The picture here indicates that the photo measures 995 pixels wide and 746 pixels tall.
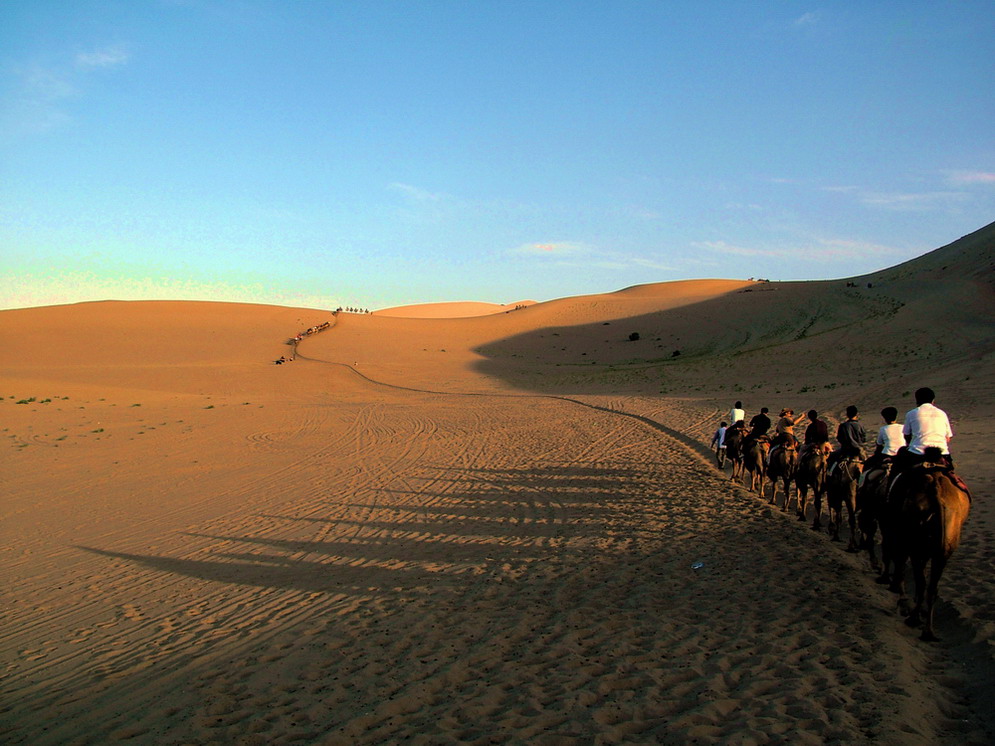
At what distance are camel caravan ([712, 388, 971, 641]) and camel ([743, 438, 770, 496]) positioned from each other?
2 cm

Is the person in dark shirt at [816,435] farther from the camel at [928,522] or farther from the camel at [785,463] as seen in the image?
the camel at [928,522]

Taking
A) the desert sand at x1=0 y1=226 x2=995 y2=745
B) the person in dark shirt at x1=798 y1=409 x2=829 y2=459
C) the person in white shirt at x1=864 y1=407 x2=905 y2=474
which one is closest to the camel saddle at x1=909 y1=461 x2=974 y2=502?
the desert sand at x1=0 y1=226 x2=995 y2=745

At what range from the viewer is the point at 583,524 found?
12586 millimetres

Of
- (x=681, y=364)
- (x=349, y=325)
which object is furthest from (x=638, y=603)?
(x=349, y=325)

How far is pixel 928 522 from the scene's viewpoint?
728 cm

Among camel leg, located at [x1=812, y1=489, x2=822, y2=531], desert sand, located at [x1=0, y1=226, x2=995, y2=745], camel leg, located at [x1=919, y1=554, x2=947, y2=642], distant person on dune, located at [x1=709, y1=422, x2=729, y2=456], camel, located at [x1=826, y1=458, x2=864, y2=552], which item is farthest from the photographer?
distant person on dune, located at [x1=709, y1=422, x2=729, y2=456]

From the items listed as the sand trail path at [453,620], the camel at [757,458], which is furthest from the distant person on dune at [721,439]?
the camel at [757,458]

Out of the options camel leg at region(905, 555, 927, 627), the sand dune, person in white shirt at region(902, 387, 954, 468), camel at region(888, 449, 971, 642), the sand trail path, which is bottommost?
the sand trail path

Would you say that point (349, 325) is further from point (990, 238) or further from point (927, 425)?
point (927, 425)

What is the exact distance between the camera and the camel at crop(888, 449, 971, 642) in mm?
7113

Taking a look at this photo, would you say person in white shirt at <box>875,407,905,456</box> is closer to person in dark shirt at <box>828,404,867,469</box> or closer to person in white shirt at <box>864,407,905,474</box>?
person in white shirt at <box>864,407,905,474</box>

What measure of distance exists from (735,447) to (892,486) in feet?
25.7

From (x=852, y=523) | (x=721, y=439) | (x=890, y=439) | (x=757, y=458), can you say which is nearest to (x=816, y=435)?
(x=852, y=523)

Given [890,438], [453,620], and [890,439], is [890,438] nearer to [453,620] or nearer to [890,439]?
[890,439]
